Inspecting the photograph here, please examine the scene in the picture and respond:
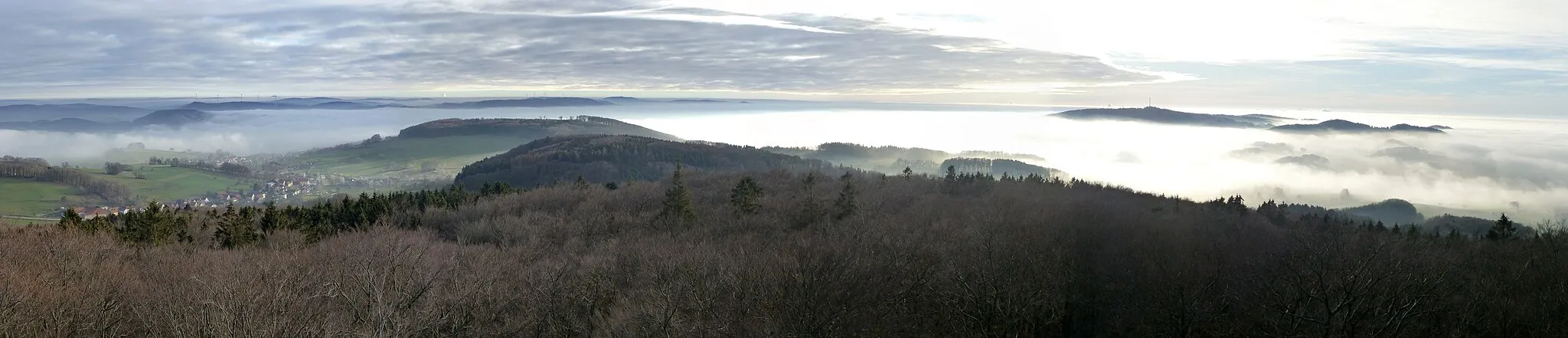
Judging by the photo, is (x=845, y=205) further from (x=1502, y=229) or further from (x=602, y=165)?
(x=602, y=165)

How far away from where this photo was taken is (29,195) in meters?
135

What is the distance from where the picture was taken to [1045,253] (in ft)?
147

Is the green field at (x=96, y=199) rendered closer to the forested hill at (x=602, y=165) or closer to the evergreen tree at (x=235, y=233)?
the forested hill at (x=602, y=165)

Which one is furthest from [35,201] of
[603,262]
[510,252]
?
[603,262]

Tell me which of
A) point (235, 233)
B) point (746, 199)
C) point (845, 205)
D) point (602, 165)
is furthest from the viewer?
point (602, 165)

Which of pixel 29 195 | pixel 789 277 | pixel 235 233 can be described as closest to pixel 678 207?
pixel 235 233

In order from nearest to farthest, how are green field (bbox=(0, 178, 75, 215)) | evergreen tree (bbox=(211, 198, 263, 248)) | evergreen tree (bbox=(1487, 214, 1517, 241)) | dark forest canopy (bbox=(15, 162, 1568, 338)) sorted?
dark forest canopy (bbox=(15, 162, 1568, 338)), evergreen tree (bbox=(211, 198, 263, 248)), evergreen tree (bbox=(1487, 214, 1517, 241)), green field (bbox=(0, 178, 75, 215))

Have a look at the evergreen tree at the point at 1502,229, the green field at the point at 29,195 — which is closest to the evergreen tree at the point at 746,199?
the evergreen tree at the point at 1502,229

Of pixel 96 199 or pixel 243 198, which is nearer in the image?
pixel 96 199

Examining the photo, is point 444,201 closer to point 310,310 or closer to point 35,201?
point 310,310

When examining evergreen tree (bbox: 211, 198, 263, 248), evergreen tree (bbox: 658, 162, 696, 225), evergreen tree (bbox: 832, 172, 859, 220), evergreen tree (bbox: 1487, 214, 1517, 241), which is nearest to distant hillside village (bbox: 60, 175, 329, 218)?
evergreen tree (bbox: 211, 198, 263, 248)

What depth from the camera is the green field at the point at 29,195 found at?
121062 millimetres

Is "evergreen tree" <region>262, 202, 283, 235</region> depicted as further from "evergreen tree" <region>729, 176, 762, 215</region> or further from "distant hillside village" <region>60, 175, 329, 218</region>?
"distant hillside village" <region>60, 175, 329, 218</region>

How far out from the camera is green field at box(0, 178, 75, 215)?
121 m
